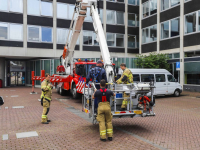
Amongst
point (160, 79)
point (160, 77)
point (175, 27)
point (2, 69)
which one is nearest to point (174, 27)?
point (175, 27)

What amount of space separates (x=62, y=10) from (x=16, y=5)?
5263mm

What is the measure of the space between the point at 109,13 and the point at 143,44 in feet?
21.2

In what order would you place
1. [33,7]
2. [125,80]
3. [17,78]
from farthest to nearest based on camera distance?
1. [17,78]
2. [33,7]
3. [125,80]

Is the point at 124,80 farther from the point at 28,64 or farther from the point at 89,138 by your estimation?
the point at 28,64

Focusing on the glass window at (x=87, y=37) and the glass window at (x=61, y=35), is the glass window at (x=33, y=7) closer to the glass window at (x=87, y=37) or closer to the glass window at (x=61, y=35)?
the glass window at (x=61, y=35)

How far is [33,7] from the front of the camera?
24234mm

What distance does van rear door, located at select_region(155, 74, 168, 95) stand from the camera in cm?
1459

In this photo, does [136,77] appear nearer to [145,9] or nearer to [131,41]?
[145,9]

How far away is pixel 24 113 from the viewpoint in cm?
938

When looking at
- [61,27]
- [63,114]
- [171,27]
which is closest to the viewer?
[63,114]

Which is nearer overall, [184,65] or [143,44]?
[184,65]

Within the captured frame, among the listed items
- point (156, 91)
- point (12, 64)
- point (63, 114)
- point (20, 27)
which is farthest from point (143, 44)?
point (63, 114)

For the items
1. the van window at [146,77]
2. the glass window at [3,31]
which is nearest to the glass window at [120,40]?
the glass window at [3,31]

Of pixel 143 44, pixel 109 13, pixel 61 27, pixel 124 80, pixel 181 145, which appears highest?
pixel 109 13
